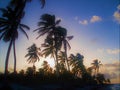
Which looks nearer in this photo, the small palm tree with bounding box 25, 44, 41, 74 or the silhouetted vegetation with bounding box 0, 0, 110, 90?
the silhouetted vegetation with bounding box 0, 0, 110, 90

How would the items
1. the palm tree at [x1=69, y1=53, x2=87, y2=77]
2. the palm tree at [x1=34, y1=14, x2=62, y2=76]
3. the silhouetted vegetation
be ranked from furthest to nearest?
the palm tree at [x1=69, y1=53, x2=87, y2=77], the palm tree at [x1=34, y1=14, x2=62, y2=76], the silhouetted vegetation

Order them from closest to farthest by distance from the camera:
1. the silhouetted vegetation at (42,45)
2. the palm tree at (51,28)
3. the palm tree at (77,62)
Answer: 1. the silhouetted vegetation at (42,45)
2. the palm tree at (51,28)
3. the palm tree at (77,62)

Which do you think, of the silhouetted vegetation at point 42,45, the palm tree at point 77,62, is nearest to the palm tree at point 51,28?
the silhouetted vegetation at point 42,45

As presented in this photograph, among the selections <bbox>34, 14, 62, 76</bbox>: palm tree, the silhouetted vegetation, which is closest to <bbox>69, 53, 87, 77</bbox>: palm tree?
the silhouetted vegetation

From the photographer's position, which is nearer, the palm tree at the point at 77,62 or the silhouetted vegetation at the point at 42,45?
the silhouetted vegetation at the point at 42,45

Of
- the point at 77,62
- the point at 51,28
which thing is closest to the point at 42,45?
the point at 51,28

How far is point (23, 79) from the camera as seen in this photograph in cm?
2938

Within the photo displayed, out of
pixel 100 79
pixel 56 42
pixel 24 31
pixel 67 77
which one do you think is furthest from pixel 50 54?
pixel 100 79

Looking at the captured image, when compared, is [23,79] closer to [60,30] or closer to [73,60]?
[60,30]

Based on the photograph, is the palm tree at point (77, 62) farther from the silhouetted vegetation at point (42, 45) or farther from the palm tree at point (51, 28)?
the palm tree at point (51, 28)

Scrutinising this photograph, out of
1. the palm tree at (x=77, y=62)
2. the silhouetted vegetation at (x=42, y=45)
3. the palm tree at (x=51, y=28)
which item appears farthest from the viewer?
the palm tree at (x=77, y=62)

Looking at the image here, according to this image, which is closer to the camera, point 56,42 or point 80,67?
point 56,42

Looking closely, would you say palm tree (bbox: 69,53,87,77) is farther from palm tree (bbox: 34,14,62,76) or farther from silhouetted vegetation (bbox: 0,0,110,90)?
palm tree (bbox: 34,14,62,76)

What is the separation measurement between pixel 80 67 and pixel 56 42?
2760 cm
